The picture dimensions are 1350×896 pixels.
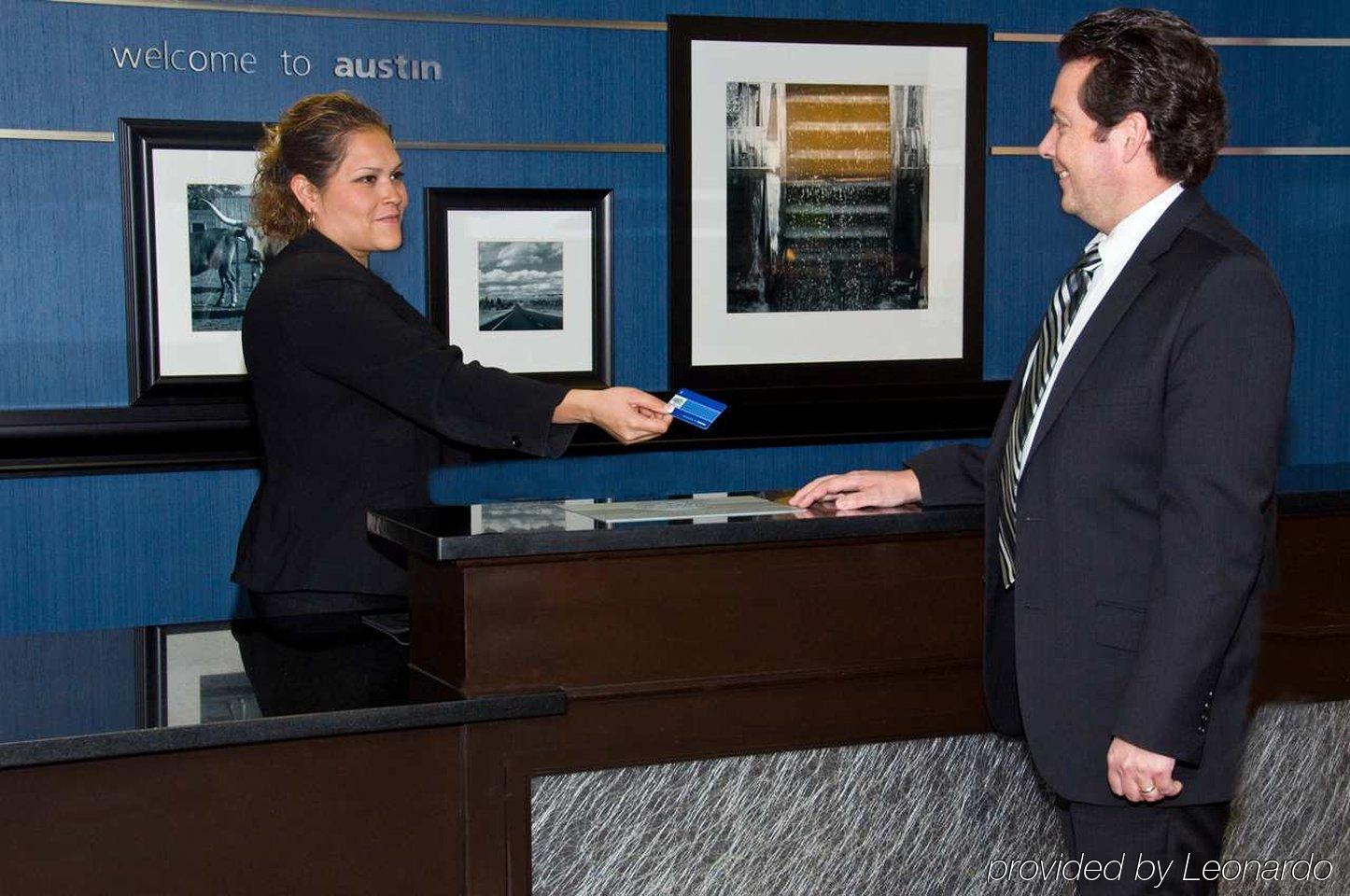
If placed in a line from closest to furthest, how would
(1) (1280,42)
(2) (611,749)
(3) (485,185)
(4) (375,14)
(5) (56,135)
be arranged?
(2) (611,749) < (5) (56,135) < (4) (375,14) < (3) (485,185) < (1) (1280,42)

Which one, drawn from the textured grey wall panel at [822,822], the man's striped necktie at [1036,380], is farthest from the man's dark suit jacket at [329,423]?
the man's striped necktie at [1036,380]

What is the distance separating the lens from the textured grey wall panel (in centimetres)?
276

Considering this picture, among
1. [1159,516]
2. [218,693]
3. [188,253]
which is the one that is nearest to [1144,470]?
[1159,516]

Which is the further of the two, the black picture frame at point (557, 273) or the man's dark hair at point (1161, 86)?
the black picture frame at point (557, 273)

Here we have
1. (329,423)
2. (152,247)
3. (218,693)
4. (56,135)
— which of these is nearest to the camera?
(218,693)

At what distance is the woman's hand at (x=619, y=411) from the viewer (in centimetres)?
312

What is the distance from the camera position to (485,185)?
4867mm

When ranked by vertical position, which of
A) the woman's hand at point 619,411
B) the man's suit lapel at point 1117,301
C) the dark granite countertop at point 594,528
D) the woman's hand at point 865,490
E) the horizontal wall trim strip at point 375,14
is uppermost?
the horizontal wall trim strip at point 375,14

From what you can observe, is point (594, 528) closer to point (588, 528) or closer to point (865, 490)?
point (588, 528)

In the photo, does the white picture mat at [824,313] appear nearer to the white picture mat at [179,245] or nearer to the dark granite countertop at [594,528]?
the white picture mat at [179,245]

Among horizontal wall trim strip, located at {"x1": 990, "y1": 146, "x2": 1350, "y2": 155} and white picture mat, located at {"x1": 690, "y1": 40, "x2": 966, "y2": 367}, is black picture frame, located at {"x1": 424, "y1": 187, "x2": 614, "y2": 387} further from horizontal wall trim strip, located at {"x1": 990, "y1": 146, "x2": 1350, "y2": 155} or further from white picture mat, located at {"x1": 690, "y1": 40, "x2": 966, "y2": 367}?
horizontal wall trim strip, located at {"x1": 990, "y1": 146, "x2": 1350, "y2": 155}

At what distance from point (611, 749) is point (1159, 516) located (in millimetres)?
1040

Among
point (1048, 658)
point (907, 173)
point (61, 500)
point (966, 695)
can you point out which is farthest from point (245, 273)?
point (1048, 658)
